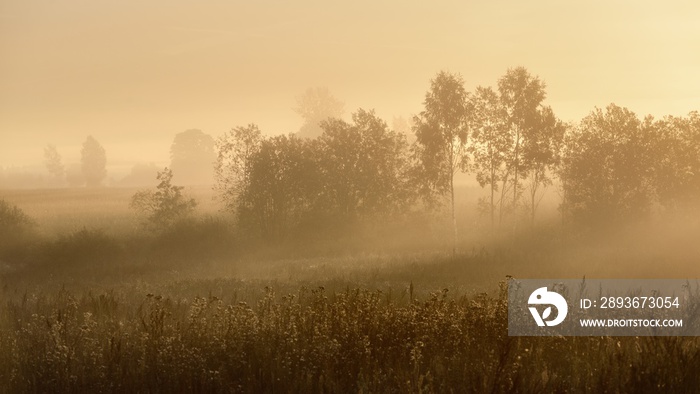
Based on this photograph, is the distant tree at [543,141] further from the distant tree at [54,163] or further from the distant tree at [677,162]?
the distant tree at [54,163]

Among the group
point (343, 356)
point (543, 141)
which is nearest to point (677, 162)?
point (543, 141)

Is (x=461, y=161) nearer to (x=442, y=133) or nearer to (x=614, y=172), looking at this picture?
(x=442, y=133)

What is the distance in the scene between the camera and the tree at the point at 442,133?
41.9 meters

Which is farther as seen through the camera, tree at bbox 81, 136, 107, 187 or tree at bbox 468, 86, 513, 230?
tree at bbox 81, 136, 107, 187

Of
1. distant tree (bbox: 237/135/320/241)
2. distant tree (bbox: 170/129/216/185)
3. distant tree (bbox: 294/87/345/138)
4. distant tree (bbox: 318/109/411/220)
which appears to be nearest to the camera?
distant tree (bbox: 237/135/320/241)

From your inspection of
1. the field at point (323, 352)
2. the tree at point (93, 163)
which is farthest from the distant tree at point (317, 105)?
the field at point (323, 352)

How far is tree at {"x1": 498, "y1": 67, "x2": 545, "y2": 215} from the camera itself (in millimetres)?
41688

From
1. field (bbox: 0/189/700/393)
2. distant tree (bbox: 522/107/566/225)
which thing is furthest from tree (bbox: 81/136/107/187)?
field (bbox: 0/189/700/393)

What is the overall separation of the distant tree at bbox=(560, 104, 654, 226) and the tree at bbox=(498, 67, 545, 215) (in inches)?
134

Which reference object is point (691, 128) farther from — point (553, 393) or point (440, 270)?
point (553, 393)

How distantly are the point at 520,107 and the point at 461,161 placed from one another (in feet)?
15.2
